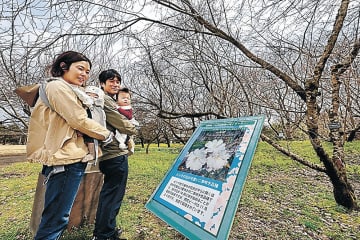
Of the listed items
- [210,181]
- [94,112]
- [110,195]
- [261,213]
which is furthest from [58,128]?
[261,213]

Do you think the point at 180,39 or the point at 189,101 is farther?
the point at 189,101

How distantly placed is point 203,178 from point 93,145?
811 mm

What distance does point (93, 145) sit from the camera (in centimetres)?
155

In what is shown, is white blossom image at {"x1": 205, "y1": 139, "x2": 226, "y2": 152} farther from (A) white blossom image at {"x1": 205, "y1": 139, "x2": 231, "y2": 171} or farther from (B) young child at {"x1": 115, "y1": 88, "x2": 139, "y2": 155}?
(B) young child at {"x1": 115, "y1": 88, "x2": 139, "y2": 155}

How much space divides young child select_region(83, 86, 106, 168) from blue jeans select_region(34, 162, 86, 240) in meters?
0.15

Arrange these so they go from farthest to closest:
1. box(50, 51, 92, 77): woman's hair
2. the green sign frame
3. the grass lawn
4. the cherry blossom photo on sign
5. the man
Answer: the grass lawn
the man
box(50, 51, 92, 77): woman's hair
the cherry blossom photo on sign
the green sign frame

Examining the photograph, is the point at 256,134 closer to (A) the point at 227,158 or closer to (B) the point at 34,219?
(A) the point at 227,158

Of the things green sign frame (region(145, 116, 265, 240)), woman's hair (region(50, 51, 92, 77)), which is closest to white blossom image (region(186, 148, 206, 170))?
green sign frame (region(145, 116, 265, 240))

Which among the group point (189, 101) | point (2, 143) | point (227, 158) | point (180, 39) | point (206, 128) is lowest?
point (2, 143)

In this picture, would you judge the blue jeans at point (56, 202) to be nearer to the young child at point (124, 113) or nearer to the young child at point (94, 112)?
the young child at point (94, 112)

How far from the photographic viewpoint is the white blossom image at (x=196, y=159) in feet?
5.42

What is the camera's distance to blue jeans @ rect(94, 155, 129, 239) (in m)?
2.03

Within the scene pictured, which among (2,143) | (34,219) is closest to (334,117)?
(34,219)

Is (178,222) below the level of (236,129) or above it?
below
